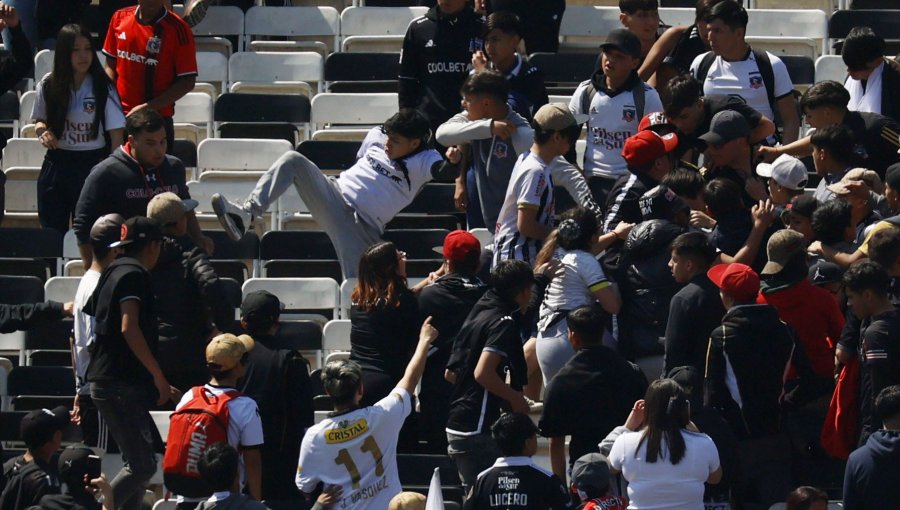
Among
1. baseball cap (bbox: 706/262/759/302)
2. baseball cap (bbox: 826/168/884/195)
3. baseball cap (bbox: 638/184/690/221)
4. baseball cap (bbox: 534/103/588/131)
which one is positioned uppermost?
baseball cap (bbox: 534/103/588/131)

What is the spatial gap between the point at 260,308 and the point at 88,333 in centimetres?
100

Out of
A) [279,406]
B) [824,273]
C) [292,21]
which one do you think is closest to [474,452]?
[279,406]

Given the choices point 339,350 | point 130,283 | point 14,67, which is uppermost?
point 14,67

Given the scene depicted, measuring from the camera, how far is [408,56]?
11070mm

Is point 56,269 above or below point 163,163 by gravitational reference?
below

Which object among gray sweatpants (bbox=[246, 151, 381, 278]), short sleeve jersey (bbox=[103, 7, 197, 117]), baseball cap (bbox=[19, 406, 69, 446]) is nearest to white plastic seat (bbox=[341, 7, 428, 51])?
short sleeve jersey (bbox=[103, 7, 197, 117])

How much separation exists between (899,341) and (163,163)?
4.24 m

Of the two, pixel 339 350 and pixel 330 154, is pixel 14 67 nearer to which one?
pixel 330 154

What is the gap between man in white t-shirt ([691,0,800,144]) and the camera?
10.5 m

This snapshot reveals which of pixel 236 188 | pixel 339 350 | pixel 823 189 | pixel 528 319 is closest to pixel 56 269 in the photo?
pixel 236 188

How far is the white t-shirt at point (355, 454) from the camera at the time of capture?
25.8 ft

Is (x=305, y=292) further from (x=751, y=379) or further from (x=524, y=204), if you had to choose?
(x=751, y=379)

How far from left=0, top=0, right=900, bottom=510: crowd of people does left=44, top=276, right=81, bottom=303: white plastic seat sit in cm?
59

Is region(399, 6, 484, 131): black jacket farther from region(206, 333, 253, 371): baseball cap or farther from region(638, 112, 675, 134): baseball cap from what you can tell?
region(206, 333, 253, 371): baseball cap
